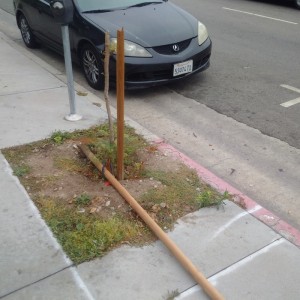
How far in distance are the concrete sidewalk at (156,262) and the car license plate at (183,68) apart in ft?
8.40

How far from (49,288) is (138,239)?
710 millimetres

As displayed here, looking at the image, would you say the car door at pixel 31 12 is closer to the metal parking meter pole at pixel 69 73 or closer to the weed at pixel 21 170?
the metal parking meter pole at pixel 69 73

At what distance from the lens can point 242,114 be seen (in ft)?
16.3

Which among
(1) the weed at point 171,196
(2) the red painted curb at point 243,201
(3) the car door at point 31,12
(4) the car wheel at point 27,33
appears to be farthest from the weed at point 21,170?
(4) the car wheel at point 27,33

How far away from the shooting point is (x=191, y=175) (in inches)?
140

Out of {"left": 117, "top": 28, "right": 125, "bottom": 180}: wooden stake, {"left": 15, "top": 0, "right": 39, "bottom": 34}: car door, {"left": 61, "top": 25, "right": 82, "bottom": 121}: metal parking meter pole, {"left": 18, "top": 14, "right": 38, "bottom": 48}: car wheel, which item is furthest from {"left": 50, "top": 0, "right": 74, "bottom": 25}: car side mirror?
{"left": 18, "top": 14, "right": 38, "bottom": 48}: car wheel

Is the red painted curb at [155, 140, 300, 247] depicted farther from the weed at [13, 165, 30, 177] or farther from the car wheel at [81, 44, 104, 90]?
the car wheel at [81, 44, 104, 90]

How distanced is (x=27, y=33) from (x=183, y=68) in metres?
3.68

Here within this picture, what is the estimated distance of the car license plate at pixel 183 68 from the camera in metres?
5.22

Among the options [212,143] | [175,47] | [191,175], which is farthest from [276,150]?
[175,47]

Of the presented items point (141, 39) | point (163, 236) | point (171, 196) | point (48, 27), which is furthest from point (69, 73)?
point (48, 27)

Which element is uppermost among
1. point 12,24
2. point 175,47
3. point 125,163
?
point 175,47

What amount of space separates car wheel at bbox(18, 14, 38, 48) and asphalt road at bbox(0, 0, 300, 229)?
21cm

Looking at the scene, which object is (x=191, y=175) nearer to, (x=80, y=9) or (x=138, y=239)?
(x=138, y=239)
